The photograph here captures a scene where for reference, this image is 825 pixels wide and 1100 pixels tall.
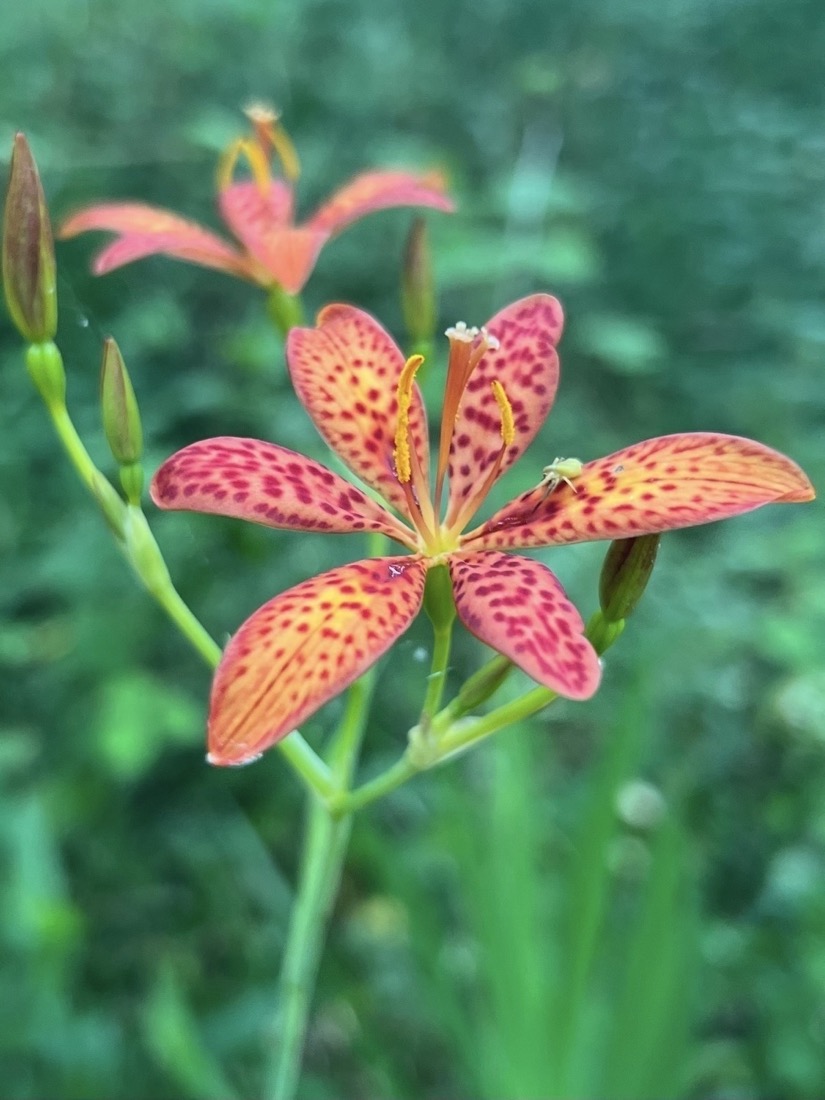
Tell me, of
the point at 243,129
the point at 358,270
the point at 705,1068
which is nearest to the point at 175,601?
the point at 705,1068

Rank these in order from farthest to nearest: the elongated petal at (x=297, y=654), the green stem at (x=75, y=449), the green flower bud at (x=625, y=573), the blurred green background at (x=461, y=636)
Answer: the blurred green background at (x=461, y=636) < the green stem at (x=75, y=449) < the green flower bud at (x=625, y=573) < the elongated petal at (x=297, y=654)

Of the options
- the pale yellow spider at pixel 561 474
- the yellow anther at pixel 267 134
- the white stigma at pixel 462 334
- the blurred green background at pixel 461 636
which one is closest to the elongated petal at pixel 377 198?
the yellow anther at pixel 267 134

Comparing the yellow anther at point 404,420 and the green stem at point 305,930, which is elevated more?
the yellow anther at point 404,420

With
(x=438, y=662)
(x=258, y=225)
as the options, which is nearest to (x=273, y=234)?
(x=258, y=225)

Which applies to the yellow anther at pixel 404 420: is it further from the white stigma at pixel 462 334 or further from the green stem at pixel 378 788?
the green stem at pixel 378 788

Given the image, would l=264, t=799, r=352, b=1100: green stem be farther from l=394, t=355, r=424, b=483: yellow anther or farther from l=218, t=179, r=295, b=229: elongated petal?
l=218, t=179, r=295, b=229: elongated petal

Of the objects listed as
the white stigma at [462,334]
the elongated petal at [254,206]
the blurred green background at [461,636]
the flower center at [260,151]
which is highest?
the flower center at [260,151]

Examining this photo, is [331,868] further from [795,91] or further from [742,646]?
[795,91]

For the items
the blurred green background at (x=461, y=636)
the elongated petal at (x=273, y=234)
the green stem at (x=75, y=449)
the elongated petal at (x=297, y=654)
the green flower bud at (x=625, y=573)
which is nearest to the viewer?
the elongated petal at (x=297, y=654)
